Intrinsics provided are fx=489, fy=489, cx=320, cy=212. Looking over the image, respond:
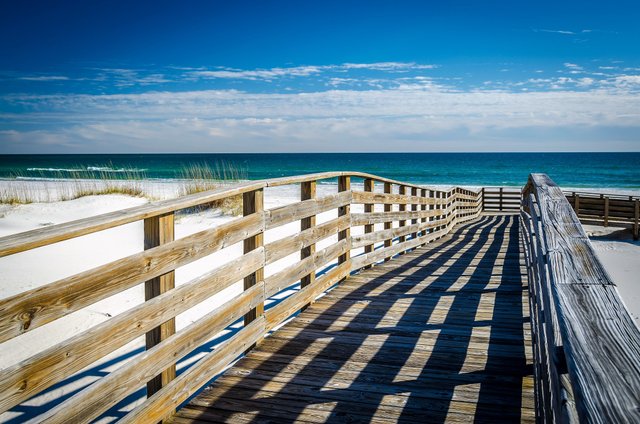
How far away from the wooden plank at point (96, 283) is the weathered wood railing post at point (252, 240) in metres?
0.38

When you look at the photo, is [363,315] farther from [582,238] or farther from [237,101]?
[237,101]

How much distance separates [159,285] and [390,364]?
5.54ft

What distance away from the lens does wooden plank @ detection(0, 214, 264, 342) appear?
67.6 inches

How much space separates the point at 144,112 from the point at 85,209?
8222 centimetres

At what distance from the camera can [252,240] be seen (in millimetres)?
3531

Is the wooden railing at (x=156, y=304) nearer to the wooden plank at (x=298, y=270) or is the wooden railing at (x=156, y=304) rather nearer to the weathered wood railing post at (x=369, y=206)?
the wooden plank at (x=298, y=270)

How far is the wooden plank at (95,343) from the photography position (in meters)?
1.72

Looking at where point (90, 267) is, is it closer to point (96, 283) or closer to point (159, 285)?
point (159, 285)

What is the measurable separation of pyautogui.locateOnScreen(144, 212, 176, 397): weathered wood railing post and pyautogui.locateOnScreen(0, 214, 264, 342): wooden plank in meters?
0.05

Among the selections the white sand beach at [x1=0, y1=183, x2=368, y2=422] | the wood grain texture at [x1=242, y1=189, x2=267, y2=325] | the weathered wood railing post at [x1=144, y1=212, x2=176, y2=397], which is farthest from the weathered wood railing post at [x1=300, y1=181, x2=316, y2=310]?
the weathered wood railing post at [x1=144, y1=212, x2=176, y2=397]

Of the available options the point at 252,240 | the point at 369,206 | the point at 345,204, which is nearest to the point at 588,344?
the point at 252,240

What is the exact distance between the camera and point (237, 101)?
8544 centimetres

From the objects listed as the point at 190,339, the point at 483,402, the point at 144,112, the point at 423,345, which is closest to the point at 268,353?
the point at 190,339

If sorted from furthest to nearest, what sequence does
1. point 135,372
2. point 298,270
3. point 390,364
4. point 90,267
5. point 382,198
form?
point 90,267 → point 382,198 → point 298,270 → point 390,364 → point 135,372
